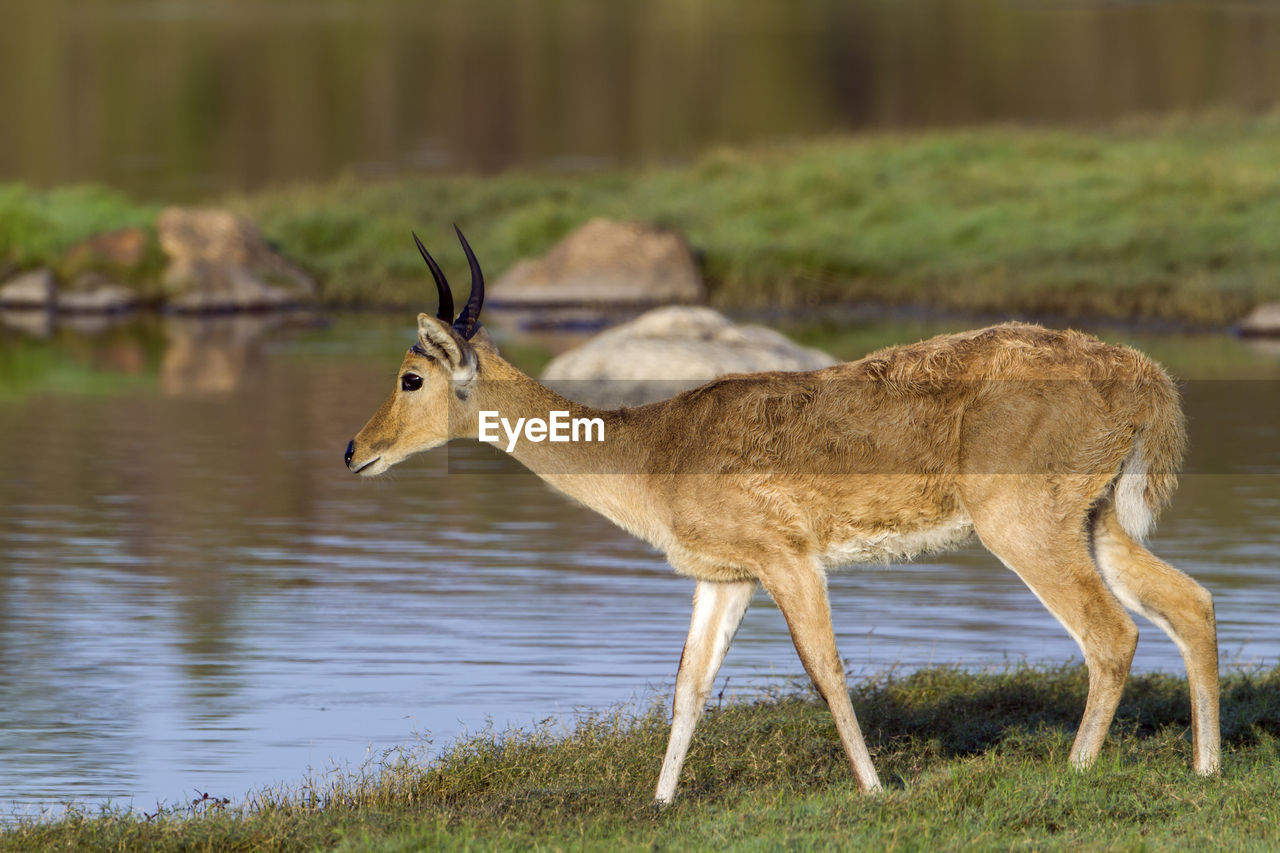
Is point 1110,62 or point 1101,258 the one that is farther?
point 1110,62

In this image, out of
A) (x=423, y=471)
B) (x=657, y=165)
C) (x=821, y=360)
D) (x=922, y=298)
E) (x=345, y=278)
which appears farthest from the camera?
(x=657, y=165)

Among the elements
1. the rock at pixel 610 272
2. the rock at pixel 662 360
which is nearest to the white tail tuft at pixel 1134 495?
the rock at pixel 662 360

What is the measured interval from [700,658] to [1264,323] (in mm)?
A: 23081

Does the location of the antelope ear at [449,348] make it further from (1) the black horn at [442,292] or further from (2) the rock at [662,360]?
(2) the rock at [662,360]

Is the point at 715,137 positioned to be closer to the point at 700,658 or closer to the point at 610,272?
the point at 610,272

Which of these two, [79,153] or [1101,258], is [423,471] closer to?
[1101,258]

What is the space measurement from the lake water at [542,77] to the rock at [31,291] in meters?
19.1

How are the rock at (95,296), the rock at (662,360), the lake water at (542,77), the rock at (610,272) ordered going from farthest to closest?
the lake water at (542,77)
the rock at (95,296)
the rock at (610,272)
the rock at (662,360)

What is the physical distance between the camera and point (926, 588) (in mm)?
15211

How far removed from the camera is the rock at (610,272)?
3544 cm

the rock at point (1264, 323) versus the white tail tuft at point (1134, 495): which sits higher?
the white tail tuft at point (1134, 495)

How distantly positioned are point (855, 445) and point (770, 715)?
1.89 metres

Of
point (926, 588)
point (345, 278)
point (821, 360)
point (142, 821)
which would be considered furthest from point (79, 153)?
point (142, 821)

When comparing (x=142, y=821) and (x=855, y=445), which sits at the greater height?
(x=855, y=445)
